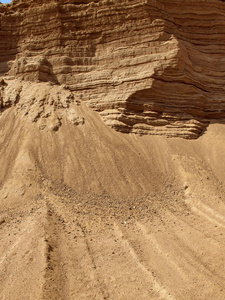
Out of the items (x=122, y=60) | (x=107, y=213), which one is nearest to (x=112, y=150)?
(x=107, y=213)

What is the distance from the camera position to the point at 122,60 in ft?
46.1

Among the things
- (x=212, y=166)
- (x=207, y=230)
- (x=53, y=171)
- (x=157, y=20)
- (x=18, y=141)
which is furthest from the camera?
(x=157, y=20)

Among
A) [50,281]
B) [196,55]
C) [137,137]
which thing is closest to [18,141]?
[137,137]

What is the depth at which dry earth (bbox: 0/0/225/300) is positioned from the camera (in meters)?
6.28

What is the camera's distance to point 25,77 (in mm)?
14133

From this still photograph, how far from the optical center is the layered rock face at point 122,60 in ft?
44.2

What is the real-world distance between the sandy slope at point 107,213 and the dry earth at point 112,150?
44mm

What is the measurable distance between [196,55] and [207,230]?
10888 mm

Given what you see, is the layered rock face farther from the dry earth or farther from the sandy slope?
the sandy slope

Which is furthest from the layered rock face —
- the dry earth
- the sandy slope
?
the sandy slope

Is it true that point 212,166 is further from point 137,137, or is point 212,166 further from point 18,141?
point 18,141

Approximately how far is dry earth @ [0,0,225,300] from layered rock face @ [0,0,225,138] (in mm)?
62

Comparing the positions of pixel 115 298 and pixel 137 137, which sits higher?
pixel 137 137

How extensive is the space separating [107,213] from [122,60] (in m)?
9.00
